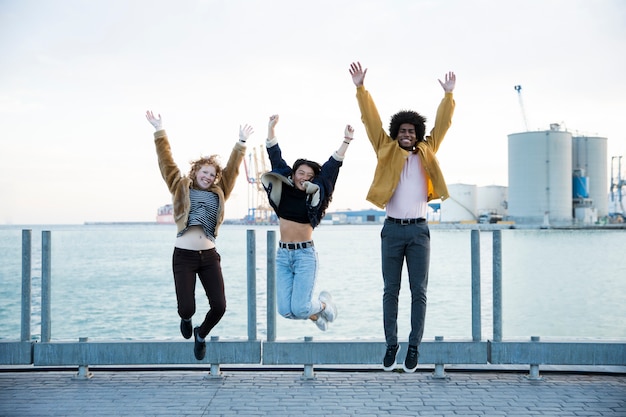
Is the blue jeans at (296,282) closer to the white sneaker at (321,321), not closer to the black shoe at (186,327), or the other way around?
the white sneaker at (321,321)

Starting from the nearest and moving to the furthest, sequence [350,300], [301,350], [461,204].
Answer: [301,350], [350,300], [461,204]

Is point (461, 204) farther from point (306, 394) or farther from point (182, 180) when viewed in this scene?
point (182, 180)

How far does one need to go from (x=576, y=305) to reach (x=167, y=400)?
23.8 m

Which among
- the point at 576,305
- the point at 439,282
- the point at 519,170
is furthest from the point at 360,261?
the point at 519,170

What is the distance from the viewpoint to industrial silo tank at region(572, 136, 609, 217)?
7456cm

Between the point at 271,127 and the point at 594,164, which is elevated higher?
the point at 594,164

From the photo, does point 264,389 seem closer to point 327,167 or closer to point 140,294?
point 327,167

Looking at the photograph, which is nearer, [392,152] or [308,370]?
[392,152]

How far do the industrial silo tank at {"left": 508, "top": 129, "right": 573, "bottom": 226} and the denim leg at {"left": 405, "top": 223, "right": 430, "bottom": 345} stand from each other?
68.0 meters

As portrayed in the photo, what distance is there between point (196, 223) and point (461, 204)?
281 ft

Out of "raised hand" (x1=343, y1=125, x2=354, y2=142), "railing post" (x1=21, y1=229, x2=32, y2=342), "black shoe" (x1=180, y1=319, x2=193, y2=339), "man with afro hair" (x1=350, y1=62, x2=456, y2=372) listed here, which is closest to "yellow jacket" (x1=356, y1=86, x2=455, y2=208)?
"man with afro hair" (x1=350, y1=62, x2=456, y2=372)

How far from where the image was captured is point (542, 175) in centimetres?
6850

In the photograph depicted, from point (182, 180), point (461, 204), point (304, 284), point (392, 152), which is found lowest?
point (304, 284)

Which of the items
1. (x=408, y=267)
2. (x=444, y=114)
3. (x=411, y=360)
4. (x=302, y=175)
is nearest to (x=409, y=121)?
(x=444, y=114)
